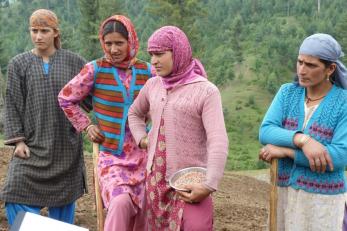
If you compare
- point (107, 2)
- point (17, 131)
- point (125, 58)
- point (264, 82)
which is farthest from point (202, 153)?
point (264, 82)

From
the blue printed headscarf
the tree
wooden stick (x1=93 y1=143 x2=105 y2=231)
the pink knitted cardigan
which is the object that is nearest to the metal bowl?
the pink knitted cardigan

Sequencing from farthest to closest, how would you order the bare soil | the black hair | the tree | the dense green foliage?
the tree → the dense green foliage → the bare soil → the black hair

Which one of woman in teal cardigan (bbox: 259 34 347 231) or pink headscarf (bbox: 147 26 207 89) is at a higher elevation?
pink headscarf (bbox: 147 26 207 89)

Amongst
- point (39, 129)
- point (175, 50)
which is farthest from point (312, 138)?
point (39, 129)

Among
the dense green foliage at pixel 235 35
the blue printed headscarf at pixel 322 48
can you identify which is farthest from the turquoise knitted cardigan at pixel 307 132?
the dense green foliage at pixel 235 35

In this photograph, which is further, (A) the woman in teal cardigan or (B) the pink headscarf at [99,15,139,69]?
(B) the pink headscarf at [99,15,139,69]

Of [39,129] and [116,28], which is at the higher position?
[116,28]

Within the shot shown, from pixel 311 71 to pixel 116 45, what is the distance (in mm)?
1034

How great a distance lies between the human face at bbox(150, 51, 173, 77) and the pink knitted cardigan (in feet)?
0.33

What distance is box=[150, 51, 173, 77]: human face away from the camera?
8.84 feet

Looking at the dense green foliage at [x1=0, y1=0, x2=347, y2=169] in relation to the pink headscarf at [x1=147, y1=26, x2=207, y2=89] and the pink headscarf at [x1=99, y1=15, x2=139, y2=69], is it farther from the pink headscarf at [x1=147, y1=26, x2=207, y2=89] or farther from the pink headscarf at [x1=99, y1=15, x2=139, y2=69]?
the pink headscarf at [x1=147, y1=26, x2=207, y2=89]

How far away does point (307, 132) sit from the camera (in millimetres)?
2701

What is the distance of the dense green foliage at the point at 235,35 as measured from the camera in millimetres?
28656

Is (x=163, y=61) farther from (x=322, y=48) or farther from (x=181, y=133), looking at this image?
(x=322, y=48)
